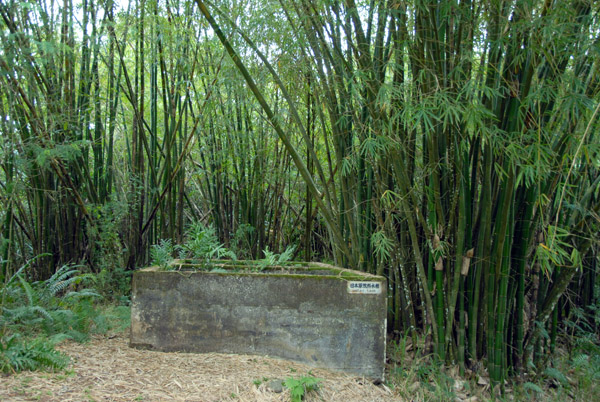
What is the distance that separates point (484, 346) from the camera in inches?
105

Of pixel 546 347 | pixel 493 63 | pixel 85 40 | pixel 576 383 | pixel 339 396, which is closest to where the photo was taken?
pixel 339 396

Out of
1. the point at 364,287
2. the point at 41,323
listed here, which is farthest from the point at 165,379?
the point at 364,287

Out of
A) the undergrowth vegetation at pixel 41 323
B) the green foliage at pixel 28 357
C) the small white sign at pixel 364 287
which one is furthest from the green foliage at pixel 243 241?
the green foliage at pixel 28 357

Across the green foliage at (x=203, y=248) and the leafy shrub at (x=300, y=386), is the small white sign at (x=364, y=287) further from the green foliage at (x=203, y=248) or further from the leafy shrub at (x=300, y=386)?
the green foliage at (x=203, y=248)

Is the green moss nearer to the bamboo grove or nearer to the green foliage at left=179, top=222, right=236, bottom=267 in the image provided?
the green foliage at left=179, top=222, right=236, bottom=267

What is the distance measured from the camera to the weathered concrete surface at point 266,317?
245cm

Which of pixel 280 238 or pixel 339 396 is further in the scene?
pixel 280 238

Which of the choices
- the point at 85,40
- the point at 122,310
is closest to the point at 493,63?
the point at 122,310

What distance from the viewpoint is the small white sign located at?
96.3 inches

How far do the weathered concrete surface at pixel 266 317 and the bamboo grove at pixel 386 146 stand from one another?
382 millimetres

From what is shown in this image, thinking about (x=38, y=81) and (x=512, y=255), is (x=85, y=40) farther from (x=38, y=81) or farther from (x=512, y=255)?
(x=512, y=255)

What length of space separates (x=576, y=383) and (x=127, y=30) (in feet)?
13.6

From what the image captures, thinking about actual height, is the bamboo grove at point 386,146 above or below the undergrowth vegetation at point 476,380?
above

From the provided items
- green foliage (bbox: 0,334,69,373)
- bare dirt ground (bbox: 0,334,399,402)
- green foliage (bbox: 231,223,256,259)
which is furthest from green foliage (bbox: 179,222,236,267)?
green foliage (bbox: 231,223,256,259)
